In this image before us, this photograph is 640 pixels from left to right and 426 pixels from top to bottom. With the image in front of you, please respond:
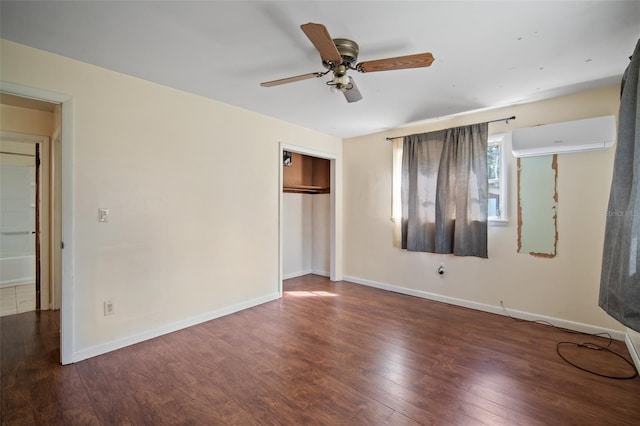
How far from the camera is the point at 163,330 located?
112 inches

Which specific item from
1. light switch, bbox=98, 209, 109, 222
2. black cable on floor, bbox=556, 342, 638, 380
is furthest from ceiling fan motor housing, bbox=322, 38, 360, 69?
black cable on floor, bbox=556, 342, 638, 380

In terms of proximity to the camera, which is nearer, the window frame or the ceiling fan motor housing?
the ceiling fan motor housing

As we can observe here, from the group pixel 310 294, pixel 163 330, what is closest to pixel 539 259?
pixel 310 294

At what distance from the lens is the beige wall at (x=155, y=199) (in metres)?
2.39

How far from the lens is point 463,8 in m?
1.70

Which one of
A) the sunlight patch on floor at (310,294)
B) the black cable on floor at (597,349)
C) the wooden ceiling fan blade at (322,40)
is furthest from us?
the sunlight patch on floor at (310,294)

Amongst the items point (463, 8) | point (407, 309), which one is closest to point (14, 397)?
point (407, 309)

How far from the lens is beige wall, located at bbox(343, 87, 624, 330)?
287cm

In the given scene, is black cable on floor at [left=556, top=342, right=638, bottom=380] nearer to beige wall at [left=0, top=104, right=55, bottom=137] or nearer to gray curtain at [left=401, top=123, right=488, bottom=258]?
gray curtain at [left=401, top=123, right=488, bottom=258]

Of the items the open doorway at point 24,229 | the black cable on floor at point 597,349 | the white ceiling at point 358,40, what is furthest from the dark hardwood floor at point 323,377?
the white ceiling at point 358,40

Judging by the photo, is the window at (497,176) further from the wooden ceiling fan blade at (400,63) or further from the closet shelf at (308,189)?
the closet shelf at (308,189)

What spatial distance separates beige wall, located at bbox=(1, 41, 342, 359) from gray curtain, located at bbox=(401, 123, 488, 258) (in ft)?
6.94

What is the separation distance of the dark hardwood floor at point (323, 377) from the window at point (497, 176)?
51.1 inches

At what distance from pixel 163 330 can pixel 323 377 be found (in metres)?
1.80
